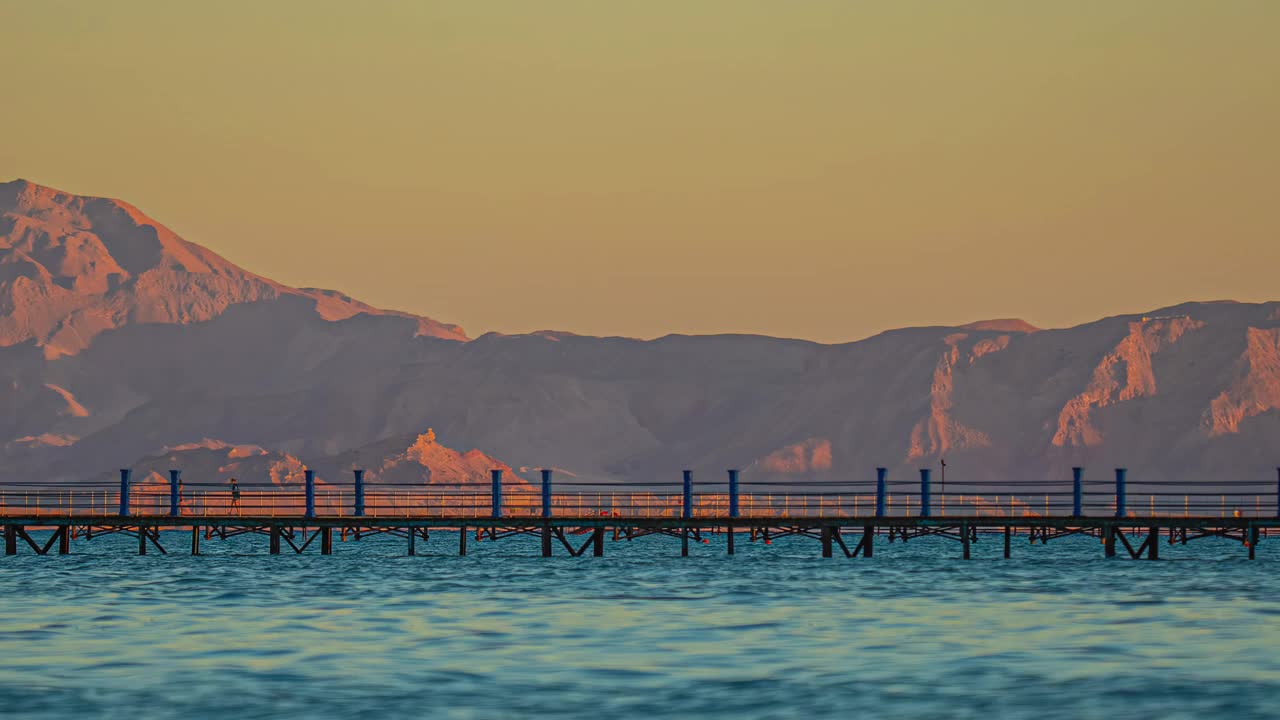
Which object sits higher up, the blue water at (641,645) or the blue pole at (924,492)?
the blue pole at (924,492)

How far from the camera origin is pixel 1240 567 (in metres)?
62.6

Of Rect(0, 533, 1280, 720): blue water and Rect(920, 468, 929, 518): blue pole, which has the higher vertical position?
Rect(920, 468, 929, 518): blue pole

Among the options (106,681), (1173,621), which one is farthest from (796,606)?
(106,681)

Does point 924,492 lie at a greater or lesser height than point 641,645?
greater

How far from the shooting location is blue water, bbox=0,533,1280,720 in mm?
28703

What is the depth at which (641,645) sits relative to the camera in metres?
35.9

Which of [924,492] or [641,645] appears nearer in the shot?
[641,645]

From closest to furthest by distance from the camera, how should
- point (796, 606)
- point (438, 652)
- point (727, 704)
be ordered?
point (727, 704) < point (438, 652) < point (796, 606)

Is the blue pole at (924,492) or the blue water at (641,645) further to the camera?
the blue pole at (924,492)

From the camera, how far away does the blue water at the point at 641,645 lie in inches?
1130

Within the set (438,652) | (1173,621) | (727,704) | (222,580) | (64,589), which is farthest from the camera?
(222,580)

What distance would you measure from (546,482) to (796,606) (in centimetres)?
1458

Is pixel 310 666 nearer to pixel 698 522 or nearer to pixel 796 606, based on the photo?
pixel 796 606

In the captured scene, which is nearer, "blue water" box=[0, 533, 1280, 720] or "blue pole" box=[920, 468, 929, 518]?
"blue water" box=[0, 533, 1280, 720]
